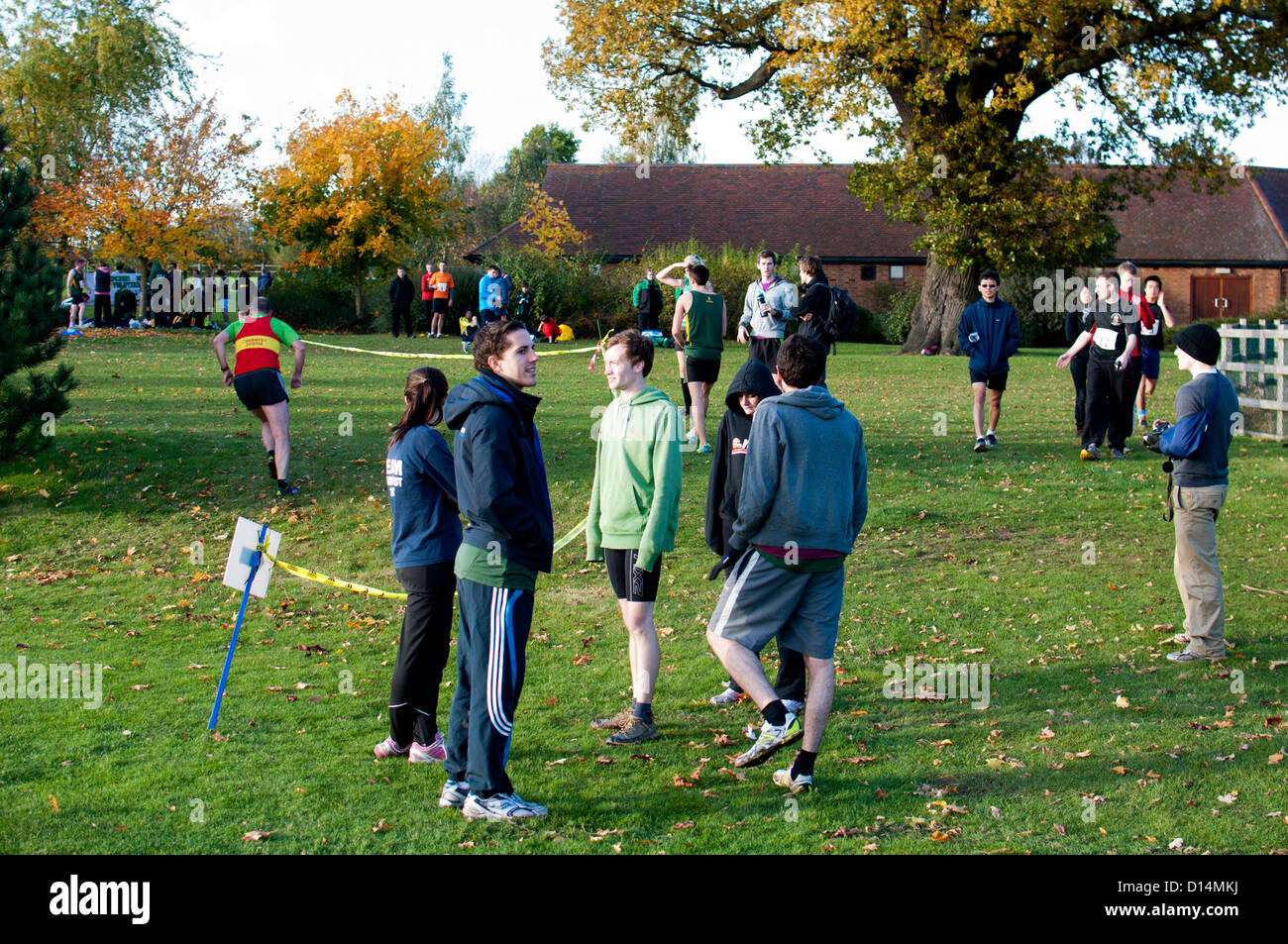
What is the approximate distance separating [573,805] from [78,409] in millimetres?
12407

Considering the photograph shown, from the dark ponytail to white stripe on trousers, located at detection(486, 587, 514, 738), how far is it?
1.24m

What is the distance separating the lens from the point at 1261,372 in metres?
16.0

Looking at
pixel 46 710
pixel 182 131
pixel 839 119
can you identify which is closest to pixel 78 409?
pixel 46 710

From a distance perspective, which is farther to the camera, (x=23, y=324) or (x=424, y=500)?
(x=23, y=324)

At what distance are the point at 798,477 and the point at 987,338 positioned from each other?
8857 millimetres

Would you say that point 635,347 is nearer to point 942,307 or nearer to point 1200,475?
point 1200,475

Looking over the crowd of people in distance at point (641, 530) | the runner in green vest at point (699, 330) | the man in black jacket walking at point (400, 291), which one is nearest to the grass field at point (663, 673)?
the crowd of people in distance at point (641, 530)

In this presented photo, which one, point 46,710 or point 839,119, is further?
point 839,119

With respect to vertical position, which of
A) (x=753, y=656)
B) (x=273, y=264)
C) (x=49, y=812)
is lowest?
(x=49, y=812)

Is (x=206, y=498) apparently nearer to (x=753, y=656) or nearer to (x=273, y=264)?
(x=753, y=656)

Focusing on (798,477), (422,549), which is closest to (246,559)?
(422,549)

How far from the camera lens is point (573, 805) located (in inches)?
207

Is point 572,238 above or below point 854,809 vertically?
above

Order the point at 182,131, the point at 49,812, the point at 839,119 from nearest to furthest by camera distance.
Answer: the point at 49,812 → the point at 839,119 → the point at 182,131
